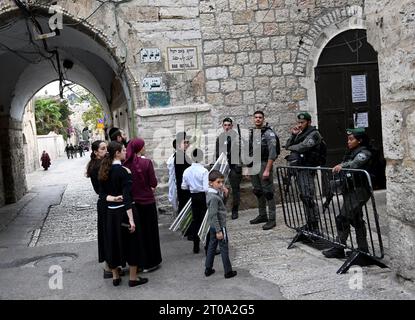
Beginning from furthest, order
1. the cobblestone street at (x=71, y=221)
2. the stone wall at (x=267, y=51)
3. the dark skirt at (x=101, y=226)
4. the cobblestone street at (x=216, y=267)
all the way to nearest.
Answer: the stone wall at (x=267, y=51)
the cobblestone street at (x=71, y=221)
the dark skirt at (x=101, y=226)
the cobblestone street at (x=216, y=267)

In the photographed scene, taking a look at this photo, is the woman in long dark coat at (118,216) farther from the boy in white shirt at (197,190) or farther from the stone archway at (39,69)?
the stone archway at (39,69)

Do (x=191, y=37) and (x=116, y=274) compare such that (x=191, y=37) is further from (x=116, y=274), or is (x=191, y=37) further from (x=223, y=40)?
(x=116, y=274)

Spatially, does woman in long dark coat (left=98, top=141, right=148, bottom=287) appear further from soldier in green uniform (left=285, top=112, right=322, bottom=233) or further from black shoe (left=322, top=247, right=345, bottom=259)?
soldier in green uniform (left=285, top=112, right=322, bottom=233)

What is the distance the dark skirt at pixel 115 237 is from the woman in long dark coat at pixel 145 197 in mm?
376

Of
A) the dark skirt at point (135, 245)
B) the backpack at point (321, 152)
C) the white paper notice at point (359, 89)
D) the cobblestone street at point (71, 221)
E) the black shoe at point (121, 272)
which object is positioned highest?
the white paper notice at point (359, 89)

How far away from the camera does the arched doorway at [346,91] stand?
8586 mm

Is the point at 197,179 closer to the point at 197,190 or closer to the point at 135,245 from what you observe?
the point at 197,190

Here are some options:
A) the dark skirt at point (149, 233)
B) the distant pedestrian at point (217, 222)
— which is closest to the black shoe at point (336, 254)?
the distant pedestrian at point (217, 222)

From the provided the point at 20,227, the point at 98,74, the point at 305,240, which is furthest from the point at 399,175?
the point at 98,74

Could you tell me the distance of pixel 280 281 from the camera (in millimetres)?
4410

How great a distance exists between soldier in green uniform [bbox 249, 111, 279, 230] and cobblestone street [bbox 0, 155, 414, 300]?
1.17 ft

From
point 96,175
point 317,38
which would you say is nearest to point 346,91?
point 317,38

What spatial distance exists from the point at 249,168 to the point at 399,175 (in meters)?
3.32

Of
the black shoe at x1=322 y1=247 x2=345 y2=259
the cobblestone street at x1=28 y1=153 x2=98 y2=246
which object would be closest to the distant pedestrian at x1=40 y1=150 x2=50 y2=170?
the cobblestone street at x1=28 y1=153 x2=98 y2=246
